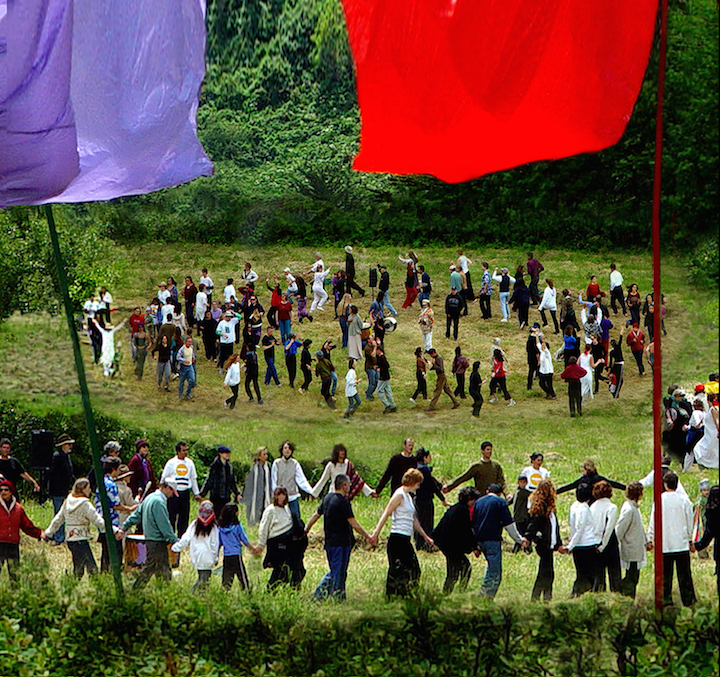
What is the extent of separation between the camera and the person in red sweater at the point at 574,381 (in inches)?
874

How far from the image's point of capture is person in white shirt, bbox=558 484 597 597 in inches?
504

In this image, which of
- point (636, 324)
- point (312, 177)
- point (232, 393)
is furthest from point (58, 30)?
point (312, 177)

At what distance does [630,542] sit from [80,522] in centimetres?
486

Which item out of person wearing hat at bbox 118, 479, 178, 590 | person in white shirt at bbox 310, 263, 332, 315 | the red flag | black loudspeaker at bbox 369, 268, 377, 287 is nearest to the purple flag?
the red flag

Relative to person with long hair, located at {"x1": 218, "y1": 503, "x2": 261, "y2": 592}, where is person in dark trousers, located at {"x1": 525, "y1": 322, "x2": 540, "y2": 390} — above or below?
above

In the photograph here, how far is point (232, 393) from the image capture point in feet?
79.4

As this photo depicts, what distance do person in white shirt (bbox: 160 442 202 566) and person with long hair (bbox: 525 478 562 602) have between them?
3.77m

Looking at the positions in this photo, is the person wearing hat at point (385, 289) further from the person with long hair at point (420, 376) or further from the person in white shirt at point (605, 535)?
the person in white shirt at point (605, 535)

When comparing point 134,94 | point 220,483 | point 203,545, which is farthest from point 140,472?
point 134,94

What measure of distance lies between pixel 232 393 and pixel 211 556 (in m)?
11.2

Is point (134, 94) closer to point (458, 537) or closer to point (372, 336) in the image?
point (458, 537)

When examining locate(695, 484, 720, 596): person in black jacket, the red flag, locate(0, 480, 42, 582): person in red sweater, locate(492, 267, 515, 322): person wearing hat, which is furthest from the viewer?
locate(492, 267, 515, 322): person wearing hat

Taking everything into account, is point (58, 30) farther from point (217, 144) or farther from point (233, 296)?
point (217, 144)

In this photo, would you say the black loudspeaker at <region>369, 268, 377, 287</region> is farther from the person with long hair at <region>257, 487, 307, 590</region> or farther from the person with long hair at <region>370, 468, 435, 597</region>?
the person with long hair at <region>370, 468, 435, 597</region>
